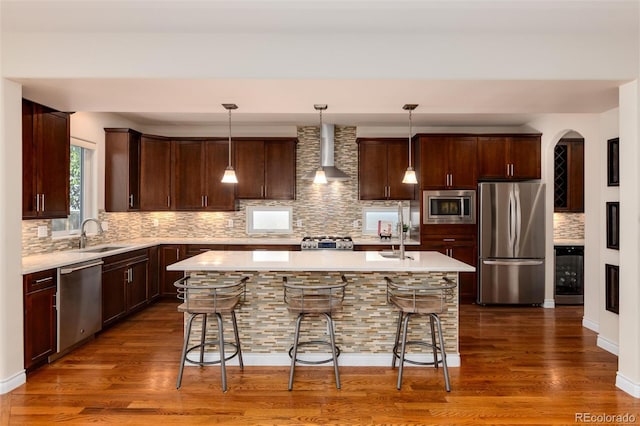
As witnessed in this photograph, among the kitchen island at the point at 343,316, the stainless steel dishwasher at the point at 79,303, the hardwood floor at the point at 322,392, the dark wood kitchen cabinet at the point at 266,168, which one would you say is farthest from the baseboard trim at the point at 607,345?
the stainless steel dishwasher at the point at 79,303

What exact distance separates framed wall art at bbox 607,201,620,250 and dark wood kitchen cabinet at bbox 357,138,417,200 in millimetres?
2541

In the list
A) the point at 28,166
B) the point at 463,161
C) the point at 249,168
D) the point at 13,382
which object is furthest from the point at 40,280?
the point at 463,161

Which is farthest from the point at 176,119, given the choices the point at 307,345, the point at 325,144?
the point at 307,345

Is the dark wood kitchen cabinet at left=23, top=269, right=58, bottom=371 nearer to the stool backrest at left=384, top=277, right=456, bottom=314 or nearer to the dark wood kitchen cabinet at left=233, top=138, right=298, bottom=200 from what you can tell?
the stool backrest at left=384, top=277, right=456, bottom=314

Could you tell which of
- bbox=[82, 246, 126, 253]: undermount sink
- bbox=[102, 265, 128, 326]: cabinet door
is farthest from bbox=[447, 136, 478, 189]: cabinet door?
bbox=[82, 246, 126, 253]: undermount sink

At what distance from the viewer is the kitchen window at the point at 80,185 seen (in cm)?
488

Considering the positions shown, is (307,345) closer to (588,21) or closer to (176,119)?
(588,21)

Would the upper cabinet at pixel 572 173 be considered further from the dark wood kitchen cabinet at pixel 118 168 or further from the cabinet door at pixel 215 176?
the dark wood kitchen cabinet at pixel 118 168

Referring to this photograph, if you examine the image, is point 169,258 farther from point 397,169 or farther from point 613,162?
point 613,162

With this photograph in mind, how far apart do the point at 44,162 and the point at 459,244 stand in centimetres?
497

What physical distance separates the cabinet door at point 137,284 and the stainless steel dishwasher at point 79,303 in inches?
28.0

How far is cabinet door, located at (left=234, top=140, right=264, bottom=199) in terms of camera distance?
19.9 feet

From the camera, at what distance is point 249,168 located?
19.9 ft

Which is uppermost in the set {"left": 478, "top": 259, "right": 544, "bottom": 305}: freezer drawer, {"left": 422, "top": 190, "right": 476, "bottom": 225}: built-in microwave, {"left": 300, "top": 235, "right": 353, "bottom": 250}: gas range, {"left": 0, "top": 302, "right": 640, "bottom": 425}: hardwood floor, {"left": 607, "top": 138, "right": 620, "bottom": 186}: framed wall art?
{"left": 607, "top": 138, "right": 620, "bottom": 186}: framed wall art
